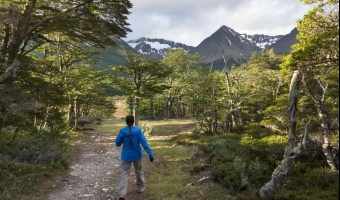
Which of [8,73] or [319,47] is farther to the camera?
[8,73]

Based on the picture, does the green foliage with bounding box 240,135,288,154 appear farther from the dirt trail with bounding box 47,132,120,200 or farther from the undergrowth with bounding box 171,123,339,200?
the dirt trail with bounding box 47,132,120,200

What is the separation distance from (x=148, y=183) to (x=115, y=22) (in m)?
7.06

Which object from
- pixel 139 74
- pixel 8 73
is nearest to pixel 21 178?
pixel 8 73

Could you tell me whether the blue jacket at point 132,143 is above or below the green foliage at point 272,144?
above

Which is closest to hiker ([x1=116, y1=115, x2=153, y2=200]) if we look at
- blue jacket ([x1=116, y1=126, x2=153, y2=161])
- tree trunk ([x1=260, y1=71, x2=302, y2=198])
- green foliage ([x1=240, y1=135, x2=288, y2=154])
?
blue jacket ([x1=116, y1=126, x2=153, y2=161])

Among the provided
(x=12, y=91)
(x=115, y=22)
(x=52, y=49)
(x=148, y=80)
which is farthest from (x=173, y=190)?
(x=52, y=49)

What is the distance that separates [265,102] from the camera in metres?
17.9

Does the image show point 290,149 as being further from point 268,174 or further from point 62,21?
point 62,21

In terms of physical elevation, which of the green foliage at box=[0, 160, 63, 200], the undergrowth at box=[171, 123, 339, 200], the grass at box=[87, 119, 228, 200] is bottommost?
the grass at box=[87, 119, 228, 200]

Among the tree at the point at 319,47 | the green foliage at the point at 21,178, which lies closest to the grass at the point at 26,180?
the green foliage at the point at 21,178

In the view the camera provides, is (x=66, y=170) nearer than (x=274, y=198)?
No

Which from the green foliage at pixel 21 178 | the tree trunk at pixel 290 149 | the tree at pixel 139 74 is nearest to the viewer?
the tree trunk at pixel 290 149

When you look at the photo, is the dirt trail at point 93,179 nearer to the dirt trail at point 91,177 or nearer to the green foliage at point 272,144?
the dirt trail at point 91,177

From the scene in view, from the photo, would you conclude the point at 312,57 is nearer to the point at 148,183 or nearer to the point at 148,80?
the point at 148,183
